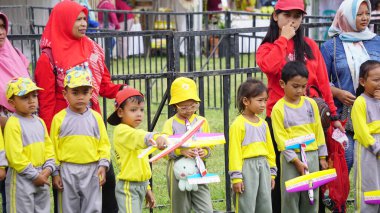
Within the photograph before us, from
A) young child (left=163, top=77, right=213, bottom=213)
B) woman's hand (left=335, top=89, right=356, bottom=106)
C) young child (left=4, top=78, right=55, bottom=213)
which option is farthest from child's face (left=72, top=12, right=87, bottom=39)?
woman's hand (left=335, top=89, right=356, bottom=106)

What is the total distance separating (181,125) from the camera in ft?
20.5

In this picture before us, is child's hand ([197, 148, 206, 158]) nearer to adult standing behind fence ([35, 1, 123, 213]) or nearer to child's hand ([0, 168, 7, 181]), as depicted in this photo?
adult standing behind fence ([35, 1, 123, 213])

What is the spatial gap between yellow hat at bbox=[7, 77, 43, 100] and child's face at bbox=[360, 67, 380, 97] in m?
2.63

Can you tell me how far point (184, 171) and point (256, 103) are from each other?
754 millimetres

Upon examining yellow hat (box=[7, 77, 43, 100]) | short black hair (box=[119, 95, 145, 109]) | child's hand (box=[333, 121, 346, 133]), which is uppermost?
yellow hat (box=[7, 77, 43, 100])

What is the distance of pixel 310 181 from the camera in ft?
21.1

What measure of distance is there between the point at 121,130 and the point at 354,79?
2.23 metres

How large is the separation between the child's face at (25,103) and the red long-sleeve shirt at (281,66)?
5.82 feet

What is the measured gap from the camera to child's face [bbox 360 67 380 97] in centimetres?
679

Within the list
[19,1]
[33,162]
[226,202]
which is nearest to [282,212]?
[226,202]

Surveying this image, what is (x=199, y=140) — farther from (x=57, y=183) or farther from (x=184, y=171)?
(x=57, y=183)

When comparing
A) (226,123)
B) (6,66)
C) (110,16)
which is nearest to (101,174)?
(6,66)

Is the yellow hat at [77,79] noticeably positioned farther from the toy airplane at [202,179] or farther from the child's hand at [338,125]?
the child's hand at [338,125]

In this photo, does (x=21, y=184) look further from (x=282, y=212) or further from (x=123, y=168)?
(x=282, y=212)
